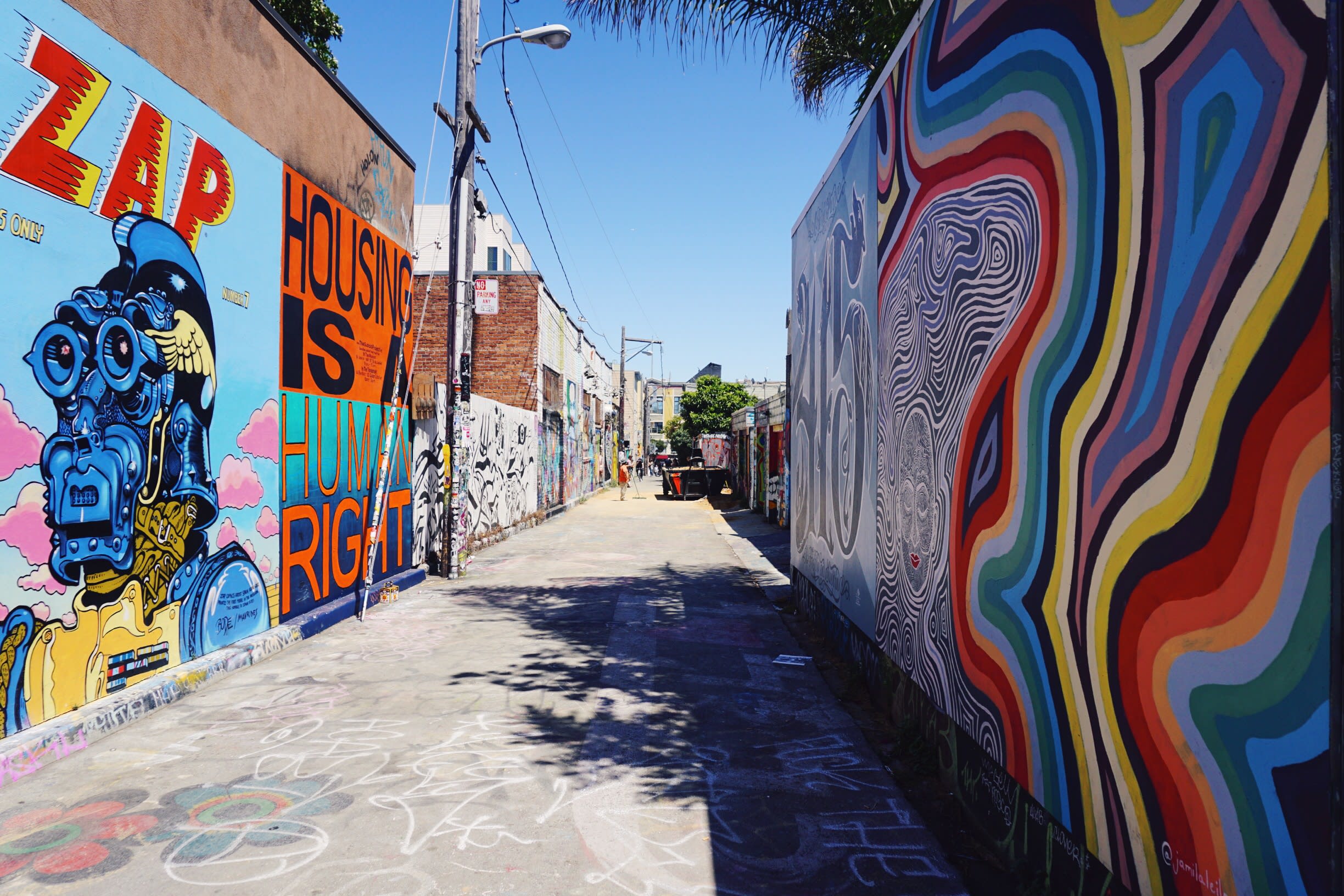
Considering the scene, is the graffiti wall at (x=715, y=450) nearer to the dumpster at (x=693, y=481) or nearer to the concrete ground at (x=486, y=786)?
the dumpster at (x=693, y=481)

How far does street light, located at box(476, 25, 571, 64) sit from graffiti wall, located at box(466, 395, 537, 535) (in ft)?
19.4

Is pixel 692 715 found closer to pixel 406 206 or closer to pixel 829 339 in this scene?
pixel 829 339

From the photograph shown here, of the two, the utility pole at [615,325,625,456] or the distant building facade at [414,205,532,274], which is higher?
the distant building facade at [414,205,532,274]

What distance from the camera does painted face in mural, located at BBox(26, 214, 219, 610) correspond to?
4.88m

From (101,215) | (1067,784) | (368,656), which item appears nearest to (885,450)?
(1067,784)

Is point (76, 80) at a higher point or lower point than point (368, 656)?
higher

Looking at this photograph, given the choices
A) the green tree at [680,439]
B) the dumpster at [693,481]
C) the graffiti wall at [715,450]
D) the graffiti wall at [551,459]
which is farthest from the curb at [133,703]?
the green tree at [680,439]

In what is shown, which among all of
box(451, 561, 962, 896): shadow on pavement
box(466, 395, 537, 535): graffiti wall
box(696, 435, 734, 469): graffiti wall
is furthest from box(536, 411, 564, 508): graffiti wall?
box(451, 561, 962, 896): shadow on pavement

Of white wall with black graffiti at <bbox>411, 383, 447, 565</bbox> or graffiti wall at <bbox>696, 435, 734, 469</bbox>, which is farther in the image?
graffiti wall at <bbox>696, 435, 734, 469</bbox>

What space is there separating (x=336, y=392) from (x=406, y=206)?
3.55m

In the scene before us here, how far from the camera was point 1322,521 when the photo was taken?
1839mm

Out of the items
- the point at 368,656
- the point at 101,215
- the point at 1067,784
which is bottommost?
the point at 368,656

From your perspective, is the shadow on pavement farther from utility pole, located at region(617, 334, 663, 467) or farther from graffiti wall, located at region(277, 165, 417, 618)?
utility pole, located at region(617, 334, 663, 467)

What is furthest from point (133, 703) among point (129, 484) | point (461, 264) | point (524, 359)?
point (524, 359)
